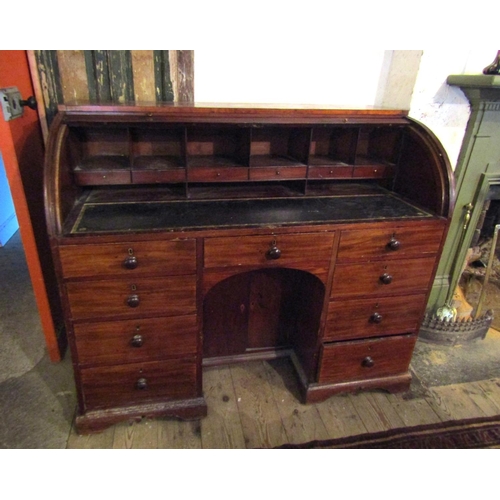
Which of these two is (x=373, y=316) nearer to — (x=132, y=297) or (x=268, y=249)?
(x=268, y=249)

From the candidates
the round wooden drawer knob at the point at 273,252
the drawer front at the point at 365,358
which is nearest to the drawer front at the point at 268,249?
the round wooden drawer knob at the point at 273,252

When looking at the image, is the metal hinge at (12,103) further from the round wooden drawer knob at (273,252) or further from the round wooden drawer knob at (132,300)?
the round wooden drawer knob at (273,252)

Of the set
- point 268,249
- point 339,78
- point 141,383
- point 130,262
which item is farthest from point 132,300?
point 339,78

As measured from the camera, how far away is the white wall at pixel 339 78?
1.78 metres

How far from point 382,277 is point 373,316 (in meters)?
0.20

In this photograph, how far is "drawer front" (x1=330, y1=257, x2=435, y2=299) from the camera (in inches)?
61.9

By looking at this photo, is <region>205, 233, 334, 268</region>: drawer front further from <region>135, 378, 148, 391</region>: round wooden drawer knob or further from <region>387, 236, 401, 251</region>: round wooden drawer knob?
<region>135, 378, 148, 391</region>: round wooden drawer knob

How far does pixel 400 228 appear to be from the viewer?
1.52 meters

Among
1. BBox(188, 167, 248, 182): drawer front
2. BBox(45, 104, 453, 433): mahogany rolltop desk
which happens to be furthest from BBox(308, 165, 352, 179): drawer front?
BBox(188, 167, 248, 182): drawer front

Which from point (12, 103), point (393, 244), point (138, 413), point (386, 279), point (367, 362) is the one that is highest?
point (12, 103)

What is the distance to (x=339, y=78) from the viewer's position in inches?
75.6

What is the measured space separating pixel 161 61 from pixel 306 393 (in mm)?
1609

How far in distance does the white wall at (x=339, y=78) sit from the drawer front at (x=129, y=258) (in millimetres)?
820
